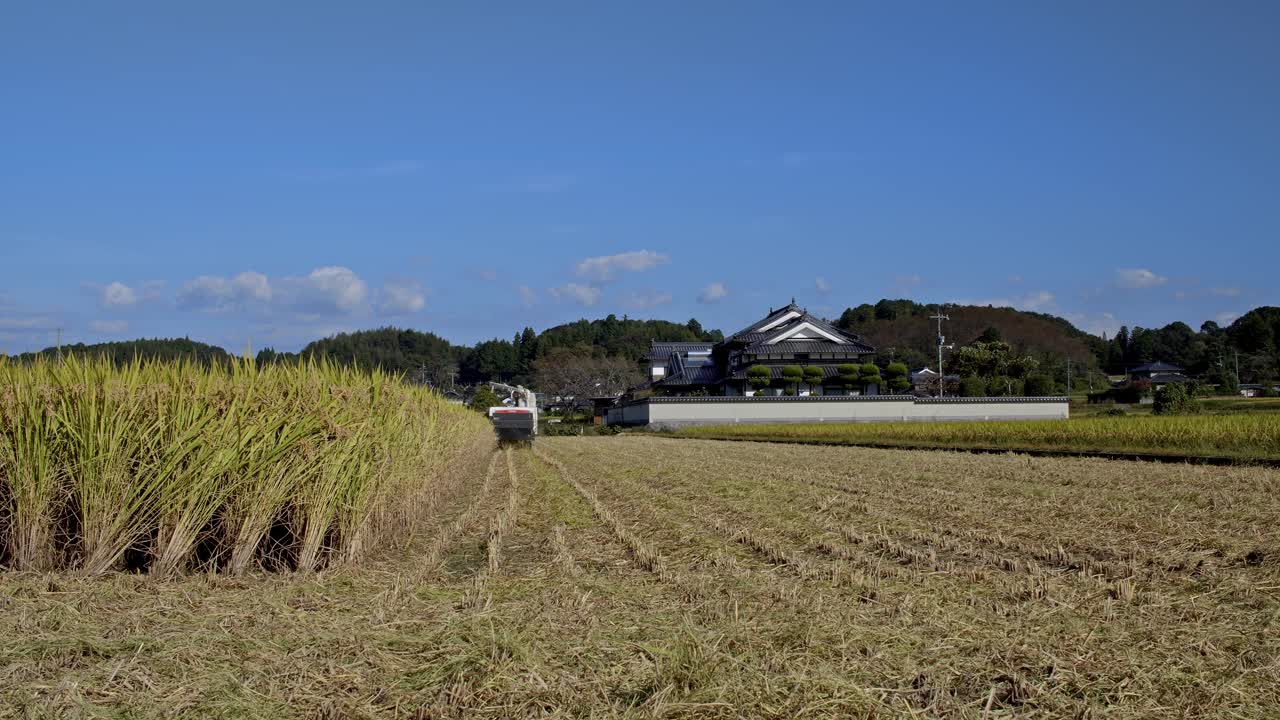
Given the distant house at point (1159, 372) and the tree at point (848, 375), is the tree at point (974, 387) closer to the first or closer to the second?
the tree at point (848, 375)

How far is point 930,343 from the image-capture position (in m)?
92.0

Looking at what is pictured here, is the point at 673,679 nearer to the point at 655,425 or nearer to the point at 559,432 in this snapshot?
the point at 655,425

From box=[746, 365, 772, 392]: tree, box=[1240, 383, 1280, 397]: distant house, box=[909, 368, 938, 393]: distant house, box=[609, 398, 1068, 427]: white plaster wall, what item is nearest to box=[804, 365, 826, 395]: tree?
box=[746, 365, 772, 392]: tree

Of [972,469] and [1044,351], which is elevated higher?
[1044,351]

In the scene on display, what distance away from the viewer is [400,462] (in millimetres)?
8305

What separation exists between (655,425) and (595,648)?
38.6m

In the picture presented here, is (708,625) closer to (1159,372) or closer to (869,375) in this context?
(869,375)

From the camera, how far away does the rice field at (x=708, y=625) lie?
3260mm

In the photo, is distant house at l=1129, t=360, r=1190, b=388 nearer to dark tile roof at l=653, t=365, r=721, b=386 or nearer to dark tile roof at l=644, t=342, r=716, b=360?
dark tile roof at l=644, t=342, r=716, b=360

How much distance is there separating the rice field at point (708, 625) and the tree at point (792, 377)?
39.9 meters

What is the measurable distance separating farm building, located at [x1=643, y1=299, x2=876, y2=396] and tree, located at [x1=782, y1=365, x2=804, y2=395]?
800 millimetres

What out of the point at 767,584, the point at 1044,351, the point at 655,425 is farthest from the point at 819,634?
the point at 1044,351

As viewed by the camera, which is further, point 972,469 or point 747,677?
point 972,469

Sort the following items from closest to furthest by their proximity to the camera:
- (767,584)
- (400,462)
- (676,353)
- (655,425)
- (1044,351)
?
(767,584)
(400,462)
(655,425)
(676,353)
(1044,351)
